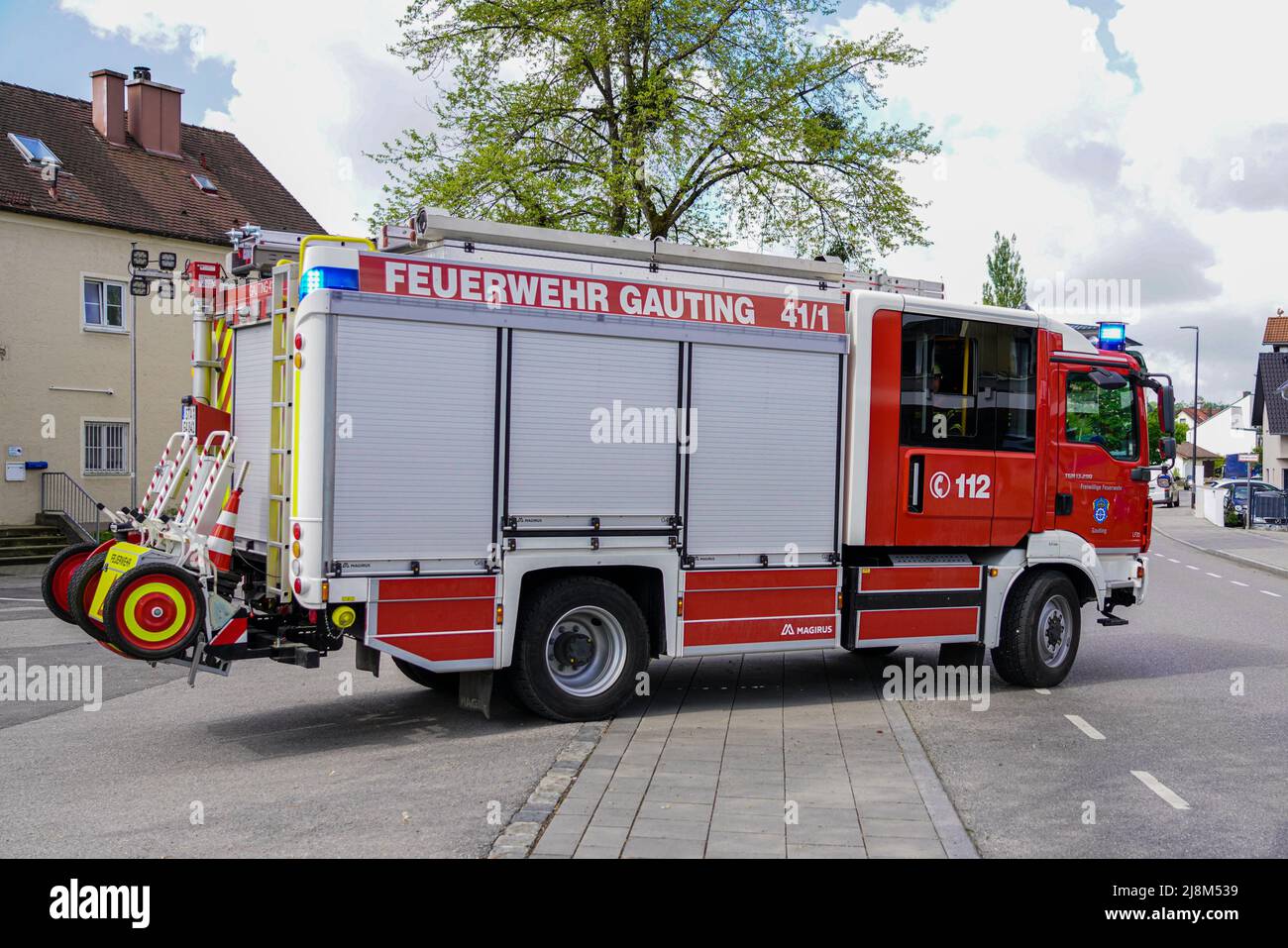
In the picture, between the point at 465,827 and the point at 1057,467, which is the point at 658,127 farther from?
the point at 465,827

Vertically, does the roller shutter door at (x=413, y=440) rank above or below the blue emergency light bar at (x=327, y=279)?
below

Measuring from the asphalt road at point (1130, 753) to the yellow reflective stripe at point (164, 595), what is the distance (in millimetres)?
4462

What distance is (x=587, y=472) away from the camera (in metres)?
8.25

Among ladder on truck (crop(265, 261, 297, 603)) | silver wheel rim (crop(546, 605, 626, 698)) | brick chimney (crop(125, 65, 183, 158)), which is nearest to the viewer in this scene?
ladder on truck (crop(265, 261, 297, 603))

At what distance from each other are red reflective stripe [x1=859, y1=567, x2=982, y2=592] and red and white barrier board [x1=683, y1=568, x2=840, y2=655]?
299mm

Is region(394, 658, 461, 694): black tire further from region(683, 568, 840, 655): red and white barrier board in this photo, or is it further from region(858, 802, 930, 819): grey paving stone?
region(858, 802, 930, 819): grey paving stone

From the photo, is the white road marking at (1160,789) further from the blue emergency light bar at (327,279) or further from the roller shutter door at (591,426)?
the blue emergency light bar at (327,279)

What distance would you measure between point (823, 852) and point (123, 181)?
2959 cm

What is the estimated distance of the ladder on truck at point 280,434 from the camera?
7598 millimetres

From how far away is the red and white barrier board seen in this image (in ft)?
28.5

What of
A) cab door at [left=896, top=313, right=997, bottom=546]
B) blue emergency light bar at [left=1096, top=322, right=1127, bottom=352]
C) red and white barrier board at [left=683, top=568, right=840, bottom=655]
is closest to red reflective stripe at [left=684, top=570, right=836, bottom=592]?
red and white barrier board at [left=683, top=568, right=840, bottom=655]

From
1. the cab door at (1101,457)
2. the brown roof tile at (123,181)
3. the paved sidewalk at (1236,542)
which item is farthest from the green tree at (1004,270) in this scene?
the cab door at (1101,457)

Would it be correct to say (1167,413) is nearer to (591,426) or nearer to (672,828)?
(591,426)
